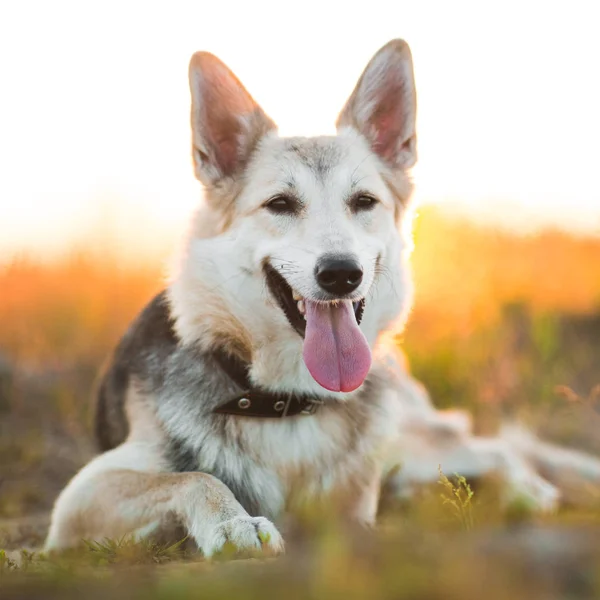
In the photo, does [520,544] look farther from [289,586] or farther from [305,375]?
[305,375]

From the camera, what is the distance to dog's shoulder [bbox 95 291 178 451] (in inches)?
152

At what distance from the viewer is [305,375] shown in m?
3.56

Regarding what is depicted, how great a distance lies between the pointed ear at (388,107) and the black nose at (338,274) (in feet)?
3.55

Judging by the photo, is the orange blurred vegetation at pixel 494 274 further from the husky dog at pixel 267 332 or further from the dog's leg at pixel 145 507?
the dog's leg at pixel 145 507

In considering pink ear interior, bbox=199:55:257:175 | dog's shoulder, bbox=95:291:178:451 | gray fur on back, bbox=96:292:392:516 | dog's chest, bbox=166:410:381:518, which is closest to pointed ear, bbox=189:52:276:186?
pink ear interior, bbox=199:55:257:175

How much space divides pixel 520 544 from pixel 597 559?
0.96 feet

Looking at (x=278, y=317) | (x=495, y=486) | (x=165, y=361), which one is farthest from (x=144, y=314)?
(x=495, y=486)

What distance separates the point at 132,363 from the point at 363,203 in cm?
141

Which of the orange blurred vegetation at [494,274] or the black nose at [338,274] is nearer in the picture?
the black nose at [338,274]

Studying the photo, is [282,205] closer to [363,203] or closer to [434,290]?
[363,203]

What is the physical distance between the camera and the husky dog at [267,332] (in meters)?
3.37

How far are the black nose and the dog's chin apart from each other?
27 cm

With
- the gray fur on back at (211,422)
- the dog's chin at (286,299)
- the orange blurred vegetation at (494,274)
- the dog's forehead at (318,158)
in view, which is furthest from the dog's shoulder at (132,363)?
the orange blurred vegetation at (494,274)

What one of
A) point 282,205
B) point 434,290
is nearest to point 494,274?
point 434,290
